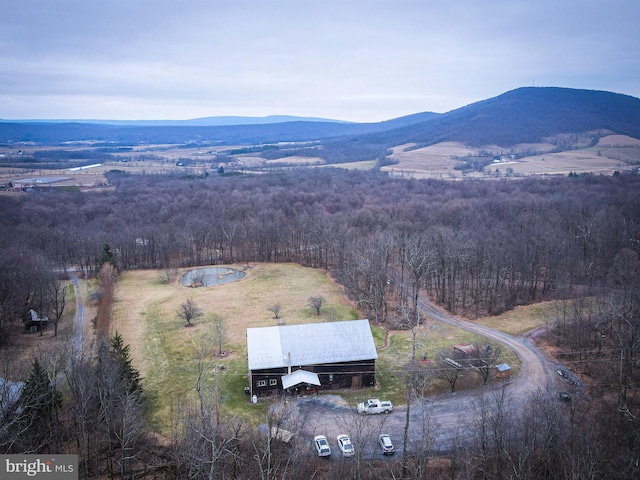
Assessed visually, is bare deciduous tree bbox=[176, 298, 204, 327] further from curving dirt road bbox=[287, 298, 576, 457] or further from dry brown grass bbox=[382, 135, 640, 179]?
dry brown grass bbox=[382, 135, 640, 179]

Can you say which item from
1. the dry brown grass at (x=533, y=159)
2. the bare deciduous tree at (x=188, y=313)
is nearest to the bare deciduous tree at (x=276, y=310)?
the bare deciduous tree at (x=188, y=313)

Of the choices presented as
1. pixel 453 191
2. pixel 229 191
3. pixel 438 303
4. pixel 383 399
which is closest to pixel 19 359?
pixel 383 399

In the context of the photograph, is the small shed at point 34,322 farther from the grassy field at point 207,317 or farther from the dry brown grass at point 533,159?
the dry brown grass at point 533,159

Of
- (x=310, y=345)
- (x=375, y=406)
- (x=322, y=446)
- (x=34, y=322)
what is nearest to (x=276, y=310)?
(x=310, y=345)

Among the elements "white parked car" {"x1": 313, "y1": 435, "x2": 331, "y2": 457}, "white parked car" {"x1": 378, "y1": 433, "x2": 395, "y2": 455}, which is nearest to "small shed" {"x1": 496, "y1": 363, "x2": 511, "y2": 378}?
"white parked car" {"x1": 378, "y1": 433, "x2": 395, "y2": 455}

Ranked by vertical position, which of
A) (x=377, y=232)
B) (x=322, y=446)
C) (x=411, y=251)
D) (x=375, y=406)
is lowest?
(x=375, y=406)

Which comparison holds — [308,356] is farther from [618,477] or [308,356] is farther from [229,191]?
[229,191]

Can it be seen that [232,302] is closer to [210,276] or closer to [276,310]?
[276,310]
